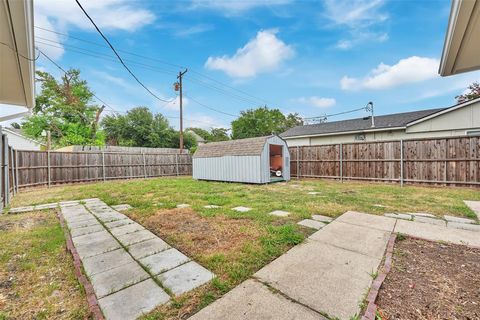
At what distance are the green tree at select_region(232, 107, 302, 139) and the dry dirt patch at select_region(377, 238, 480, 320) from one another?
27.2m

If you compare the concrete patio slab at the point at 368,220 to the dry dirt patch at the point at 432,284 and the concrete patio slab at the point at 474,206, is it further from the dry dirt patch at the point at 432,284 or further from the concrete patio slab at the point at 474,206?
the concrete patio slab at the point at 474,206

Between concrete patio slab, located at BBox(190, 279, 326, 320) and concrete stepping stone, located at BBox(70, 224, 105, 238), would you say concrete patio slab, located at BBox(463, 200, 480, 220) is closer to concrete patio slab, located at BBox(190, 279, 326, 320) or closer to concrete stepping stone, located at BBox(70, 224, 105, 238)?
concrete patio slab, located at BBox(190, 279, 326, 320)

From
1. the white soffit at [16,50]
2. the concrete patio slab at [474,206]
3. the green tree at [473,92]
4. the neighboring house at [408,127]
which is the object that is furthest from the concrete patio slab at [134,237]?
the green tree at [473,92]

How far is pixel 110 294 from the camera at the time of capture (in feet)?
5.32

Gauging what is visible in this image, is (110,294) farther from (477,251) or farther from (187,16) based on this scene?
(187,16)

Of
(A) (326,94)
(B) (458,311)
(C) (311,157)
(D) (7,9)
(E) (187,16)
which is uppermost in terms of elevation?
(A) (326,94)

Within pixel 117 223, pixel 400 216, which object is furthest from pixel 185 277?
pixel 400 216

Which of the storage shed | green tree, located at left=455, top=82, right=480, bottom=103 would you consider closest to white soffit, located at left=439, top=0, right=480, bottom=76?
the storage shed

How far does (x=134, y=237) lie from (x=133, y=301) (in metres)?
1.54

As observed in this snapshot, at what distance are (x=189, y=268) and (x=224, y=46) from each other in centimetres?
1251

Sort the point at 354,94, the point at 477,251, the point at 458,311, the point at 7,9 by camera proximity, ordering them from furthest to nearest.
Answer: the point at 354,94 → the point at 477,251 → the point at 7,9 → the point at 458,311

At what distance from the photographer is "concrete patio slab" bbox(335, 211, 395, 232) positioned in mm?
3143

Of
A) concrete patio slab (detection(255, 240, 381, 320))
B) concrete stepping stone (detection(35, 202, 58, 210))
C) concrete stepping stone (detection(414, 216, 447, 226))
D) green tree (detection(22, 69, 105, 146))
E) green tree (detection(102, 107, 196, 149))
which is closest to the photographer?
concrete patio slab (detection(255, 240, 381, 320))

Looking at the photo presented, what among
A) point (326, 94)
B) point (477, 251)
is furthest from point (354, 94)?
point (477, 251)
